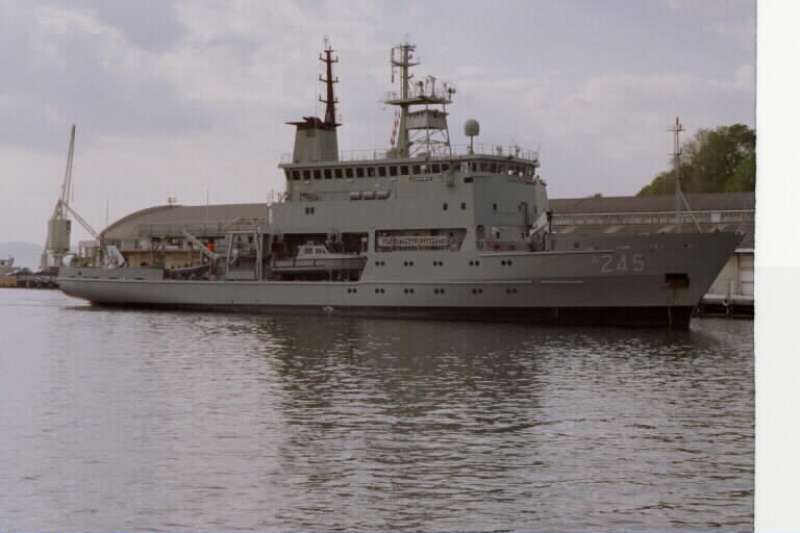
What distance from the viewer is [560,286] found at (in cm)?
1945

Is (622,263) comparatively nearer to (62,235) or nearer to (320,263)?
(320,263)

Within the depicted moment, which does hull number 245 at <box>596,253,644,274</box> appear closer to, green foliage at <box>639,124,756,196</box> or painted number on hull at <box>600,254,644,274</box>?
painted number on hull at <box>600,254,644,274</box>

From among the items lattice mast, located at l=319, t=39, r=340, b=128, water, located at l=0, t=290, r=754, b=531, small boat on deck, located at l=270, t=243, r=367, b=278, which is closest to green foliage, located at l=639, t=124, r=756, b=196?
water, located at l=0, t=290, r=754, b=531

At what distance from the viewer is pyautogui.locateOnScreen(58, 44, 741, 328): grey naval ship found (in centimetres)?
1897

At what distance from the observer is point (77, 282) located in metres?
27.2

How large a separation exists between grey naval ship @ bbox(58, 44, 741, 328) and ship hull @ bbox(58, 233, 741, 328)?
23 millimetres

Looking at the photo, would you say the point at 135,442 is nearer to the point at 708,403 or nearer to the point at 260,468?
the point at 260,468

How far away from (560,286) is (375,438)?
1187 cm

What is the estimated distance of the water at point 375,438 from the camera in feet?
19.8

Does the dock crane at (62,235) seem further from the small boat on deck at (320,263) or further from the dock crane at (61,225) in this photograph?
the small boat on deck at (320,263)

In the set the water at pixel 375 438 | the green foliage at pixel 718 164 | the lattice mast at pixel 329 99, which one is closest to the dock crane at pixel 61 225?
the water at pixel 375 438

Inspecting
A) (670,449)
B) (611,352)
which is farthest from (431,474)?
(611,352)

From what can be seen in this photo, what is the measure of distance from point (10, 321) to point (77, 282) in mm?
5597

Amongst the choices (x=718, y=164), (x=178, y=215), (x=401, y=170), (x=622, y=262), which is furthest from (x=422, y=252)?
(x=178, y=215)
